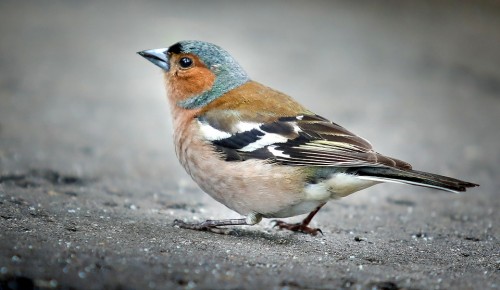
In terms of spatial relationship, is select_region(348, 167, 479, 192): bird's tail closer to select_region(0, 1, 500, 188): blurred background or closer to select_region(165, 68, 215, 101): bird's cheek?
select_region(165, 68, 215, 101): bird's cheek

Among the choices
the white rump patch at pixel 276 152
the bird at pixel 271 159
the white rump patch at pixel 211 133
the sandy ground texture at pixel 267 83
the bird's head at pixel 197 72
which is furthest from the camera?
the bird's head at pixel 197 72

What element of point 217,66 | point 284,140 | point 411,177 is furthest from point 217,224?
point 411,177

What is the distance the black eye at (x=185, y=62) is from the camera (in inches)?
222

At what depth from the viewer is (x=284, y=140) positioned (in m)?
4.90

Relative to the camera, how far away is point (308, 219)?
5363mm

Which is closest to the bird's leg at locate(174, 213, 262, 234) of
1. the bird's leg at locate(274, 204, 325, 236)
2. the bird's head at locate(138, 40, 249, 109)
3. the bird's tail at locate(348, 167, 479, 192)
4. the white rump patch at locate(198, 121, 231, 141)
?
the bird's leg at locate(274, 204, 325, 236)

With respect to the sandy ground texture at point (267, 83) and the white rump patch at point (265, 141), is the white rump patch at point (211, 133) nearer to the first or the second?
the white rump patch at point (265, 141)

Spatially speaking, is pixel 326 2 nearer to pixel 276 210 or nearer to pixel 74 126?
pixel 74 126

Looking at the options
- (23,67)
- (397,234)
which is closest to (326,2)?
(23,67)

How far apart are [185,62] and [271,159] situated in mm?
1302

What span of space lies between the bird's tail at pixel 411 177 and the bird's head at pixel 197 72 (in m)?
1.42

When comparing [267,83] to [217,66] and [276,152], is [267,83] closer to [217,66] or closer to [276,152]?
[217,66]

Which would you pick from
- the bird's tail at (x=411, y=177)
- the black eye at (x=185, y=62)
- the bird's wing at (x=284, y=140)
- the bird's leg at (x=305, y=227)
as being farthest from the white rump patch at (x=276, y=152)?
the black eye at (x=185, y=62)

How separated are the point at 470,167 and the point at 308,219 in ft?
10.6
